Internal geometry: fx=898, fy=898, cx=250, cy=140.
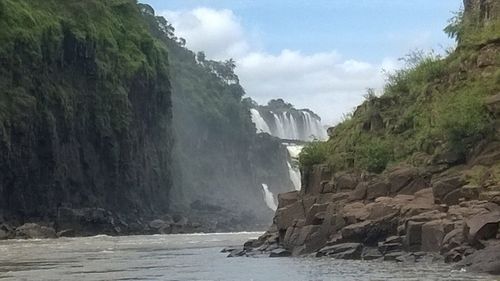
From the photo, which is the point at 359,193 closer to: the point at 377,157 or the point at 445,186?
the point at 377,157

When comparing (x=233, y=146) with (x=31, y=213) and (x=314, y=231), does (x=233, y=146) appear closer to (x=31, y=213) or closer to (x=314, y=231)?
(x=31, y=213)

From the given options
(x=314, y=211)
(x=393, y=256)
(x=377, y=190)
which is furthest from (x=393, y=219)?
(x=314, y=211)

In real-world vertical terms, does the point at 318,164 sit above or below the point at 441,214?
above

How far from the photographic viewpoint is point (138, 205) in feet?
304

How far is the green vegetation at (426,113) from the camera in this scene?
3419cm

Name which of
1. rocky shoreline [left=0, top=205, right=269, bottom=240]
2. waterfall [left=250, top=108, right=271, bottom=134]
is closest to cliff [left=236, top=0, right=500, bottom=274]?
rocky shoreline [left=0, top=205, right=269, bottom=240]

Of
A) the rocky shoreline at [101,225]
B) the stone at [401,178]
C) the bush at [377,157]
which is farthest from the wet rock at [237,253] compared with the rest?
the rocky shoreline at [101,225]

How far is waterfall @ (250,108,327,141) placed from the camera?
157 meters

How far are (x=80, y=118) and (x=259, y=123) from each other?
8665 centimetres

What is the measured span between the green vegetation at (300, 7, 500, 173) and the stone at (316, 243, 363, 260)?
594cm

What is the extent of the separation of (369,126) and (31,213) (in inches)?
1500

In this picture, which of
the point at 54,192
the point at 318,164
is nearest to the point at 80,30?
the point at 54,192

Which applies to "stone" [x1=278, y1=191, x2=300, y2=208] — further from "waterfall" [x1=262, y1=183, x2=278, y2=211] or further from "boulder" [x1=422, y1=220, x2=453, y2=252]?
"waterfall" [x1=262, y1=183, x2=278, y2=211]

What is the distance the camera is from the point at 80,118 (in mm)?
84438
